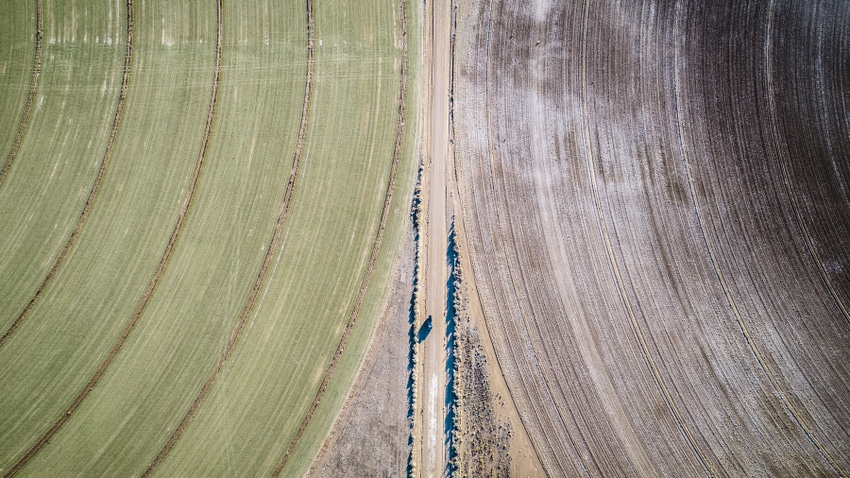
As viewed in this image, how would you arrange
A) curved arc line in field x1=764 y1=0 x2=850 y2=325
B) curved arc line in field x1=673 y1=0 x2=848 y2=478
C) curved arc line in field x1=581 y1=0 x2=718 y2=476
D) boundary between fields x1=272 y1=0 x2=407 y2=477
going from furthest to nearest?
curved arc line in field x1=764 y1=0 x2=850 y2=325 → curved arc line in field x1=673 y1=0 x2=848 y2=478 → curved arc line in field x1=581 y1=0 x2=718 y2=476 → boundary between fields x1=272 y1=0 x2=407 y2=477

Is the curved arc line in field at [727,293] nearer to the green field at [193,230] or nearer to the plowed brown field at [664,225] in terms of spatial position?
the plowed brown field at [664,225]

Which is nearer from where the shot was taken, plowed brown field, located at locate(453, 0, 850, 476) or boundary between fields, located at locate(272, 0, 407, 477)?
boundary between fields, located at locate(272, 0, 407, 477)

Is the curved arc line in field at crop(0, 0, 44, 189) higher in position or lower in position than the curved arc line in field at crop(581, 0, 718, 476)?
higher

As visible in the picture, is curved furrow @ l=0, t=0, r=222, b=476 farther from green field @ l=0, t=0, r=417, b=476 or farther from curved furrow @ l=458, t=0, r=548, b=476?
curved furrow @ l=458, t=0, r=548, b=476

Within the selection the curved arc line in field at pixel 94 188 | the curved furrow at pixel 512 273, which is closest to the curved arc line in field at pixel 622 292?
the curved furrow at pixel 512 273

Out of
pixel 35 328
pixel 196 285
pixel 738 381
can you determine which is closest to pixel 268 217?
pixel 196 285

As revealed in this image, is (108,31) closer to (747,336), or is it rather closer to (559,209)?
(559,209)

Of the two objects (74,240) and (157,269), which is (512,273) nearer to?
(157,269)

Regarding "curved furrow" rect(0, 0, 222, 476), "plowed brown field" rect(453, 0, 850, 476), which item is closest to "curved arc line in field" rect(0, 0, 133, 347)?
"curved furrow" rect(0, 0, 222, 476)
